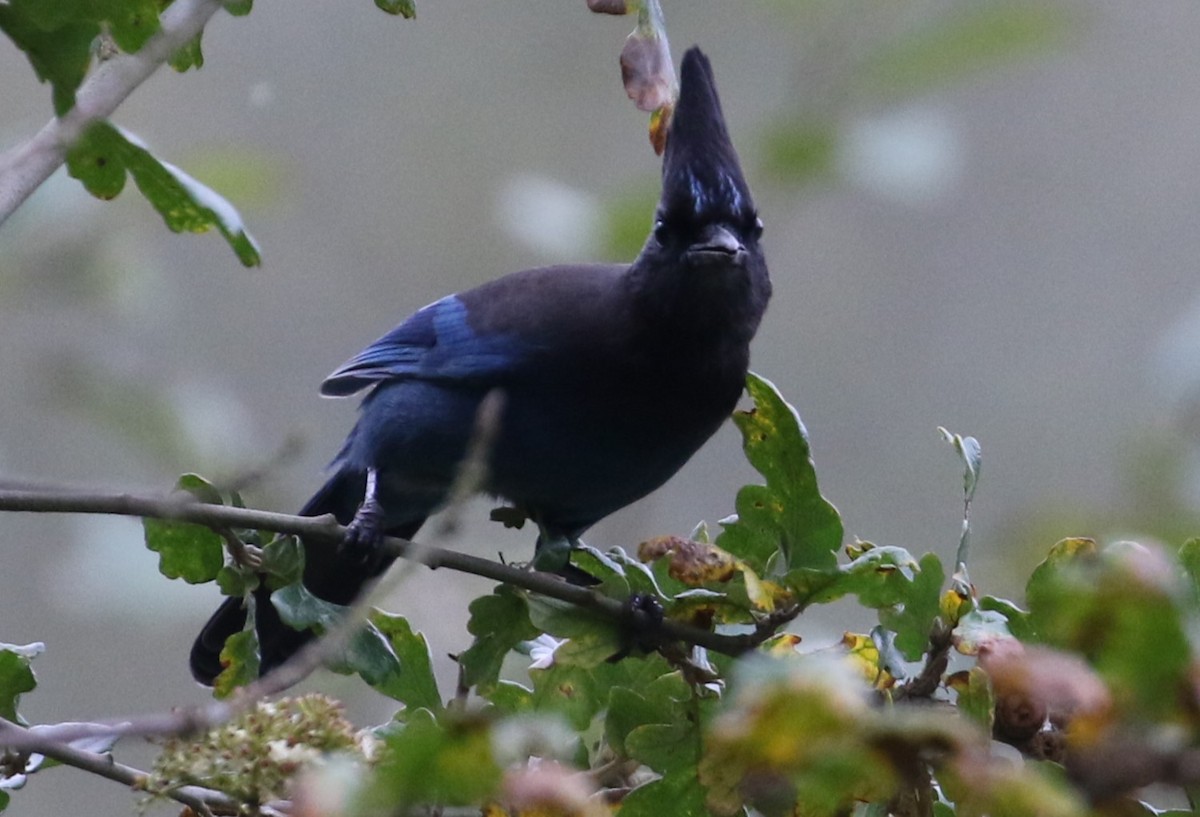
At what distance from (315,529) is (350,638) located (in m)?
0.13

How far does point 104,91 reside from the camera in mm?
1881

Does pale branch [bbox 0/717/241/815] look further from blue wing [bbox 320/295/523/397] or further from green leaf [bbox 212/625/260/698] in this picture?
blue wing [bbox 320/295/523/397]

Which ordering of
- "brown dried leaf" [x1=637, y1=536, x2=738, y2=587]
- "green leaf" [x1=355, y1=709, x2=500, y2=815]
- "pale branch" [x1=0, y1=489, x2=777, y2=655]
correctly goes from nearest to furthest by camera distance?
"green leaf" [x1=355, y1=709, x2=500, y2=815]
"pale branch" [x1=0, y1=489, x2=777, y2=655]
"brown dried leaf" [x1=637, y1=536, x2=738, y2=587]

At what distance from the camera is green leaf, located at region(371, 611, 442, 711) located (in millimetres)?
1912

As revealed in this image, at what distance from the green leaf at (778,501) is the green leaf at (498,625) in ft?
0.83

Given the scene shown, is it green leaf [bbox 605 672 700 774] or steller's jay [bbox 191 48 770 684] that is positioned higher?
steller's jay [bbox 191 48 770 684]

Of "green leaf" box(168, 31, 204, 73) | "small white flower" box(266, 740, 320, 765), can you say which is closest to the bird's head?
"green leaf" box(168, 31, 204, 73)

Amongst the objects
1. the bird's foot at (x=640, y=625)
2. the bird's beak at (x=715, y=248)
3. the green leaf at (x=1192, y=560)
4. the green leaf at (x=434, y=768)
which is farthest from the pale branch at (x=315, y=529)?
the bird's beak at (x=715, y=248)

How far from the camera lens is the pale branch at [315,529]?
1.49m

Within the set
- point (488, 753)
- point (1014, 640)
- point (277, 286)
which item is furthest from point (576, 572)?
point (277, 286)

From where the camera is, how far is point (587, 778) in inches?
70.3

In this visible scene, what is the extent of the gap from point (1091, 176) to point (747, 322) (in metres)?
3.63

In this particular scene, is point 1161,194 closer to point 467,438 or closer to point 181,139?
point 181,139

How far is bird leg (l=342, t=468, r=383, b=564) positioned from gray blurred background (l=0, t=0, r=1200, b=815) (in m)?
0.25
